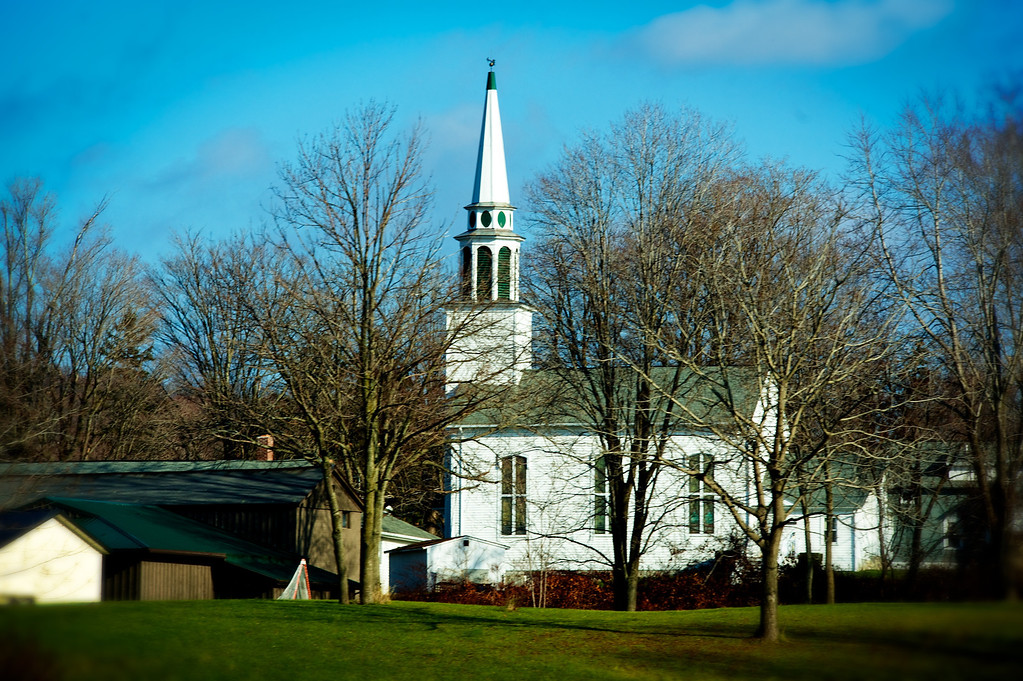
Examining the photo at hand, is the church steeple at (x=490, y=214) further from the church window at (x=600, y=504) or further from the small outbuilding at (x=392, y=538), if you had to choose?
the small outbuilding at (x=392, y=538)

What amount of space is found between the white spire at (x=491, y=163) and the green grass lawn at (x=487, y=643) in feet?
65.6

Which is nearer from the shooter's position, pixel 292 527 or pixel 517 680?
pixel 517 680

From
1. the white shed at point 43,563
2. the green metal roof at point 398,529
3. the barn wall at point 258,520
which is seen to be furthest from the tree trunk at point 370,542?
the white shed at point 43,563

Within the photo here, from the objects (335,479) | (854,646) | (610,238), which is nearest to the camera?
(854,646)

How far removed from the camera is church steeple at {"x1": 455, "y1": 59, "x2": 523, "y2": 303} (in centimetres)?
3928

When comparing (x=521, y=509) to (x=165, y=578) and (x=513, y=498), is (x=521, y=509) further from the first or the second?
(x=165, y=578)

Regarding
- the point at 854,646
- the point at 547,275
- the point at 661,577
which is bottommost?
the point at 661,577

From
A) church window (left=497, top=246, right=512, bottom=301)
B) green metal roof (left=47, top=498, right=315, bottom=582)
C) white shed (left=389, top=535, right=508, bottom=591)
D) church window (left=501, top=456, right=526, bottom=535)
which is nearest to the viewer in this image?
green metal roof (left=47, top=498, right=315, bottom=582)

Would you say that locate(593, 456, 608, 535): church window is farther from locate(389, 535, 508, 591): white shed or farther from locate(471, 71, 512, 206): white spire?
locate(471, 71, 512, 206): white spire

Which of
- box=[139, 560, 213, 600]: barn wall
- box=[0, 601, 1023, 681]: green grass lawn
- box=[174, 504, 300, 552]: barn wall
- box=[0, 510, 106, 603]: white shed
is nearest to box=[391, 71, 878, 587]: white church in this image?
box=[174, 504, 300, 552]: barn wall

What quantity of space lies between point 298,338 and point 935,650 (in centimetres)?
2371

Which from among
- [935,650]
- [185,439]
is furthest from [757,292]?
[185,439]

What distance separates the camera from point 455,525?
125 feet

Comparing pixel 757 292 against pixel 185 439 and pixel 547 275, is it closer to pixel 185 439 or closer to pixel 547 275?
pixel 547 275
